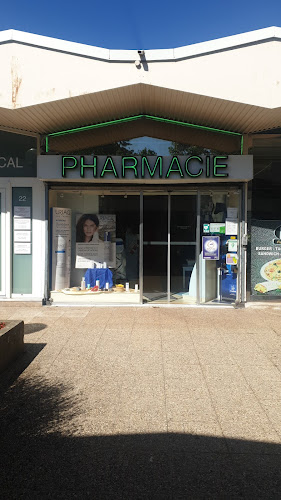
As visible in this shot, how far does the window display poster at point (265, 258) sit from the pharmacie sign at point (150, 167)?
1.29 metres

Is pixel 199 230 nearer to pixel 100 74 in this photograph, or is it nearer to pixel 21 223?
pixel 100 74

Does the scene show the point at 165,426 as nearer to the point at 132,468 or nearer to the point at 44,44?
the point at 132,468

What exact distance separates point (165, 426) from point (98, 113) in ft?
22.1

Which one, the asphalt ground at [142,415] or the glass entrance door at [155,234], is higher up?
the glass entrance door at [155,234]

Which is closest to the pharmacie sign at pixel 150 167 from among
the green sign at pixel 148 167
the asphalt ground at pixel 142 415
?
the green sign at pixel 148 167

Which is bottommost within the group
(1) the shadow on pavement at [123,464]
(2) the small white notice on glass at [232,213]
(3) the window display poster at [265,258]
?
(1) the shadow on pavement at [123,464]

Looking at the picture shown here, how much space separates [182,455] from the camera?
349 centimetres

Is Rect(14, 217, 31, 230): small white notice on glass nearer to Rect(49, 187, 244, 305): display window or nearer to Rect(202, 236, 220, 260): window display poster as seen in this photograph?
Rect(49, 187, 244, 305): display window

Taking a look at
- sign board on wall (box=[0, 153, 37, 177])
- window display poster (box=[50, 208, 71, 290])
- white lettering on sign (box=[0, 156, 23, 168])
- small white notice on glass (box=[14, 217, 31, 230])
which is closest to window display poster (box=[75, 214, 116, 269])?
window display poster (box=[50, 208, 71, 290])

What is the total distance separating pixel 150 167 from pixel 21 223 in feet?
10.6

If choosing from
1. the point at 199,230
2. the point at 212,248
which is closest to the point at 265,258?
the point at 212,248

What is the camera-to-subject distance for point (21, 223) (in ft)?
32.0

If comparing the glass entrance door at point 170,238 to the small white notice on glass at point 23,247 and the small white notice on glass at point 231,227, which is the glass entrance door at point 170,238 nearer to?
the small white notice on glass at point 231,227

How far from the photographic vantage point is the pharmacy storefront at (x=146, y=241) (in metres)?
9.45
